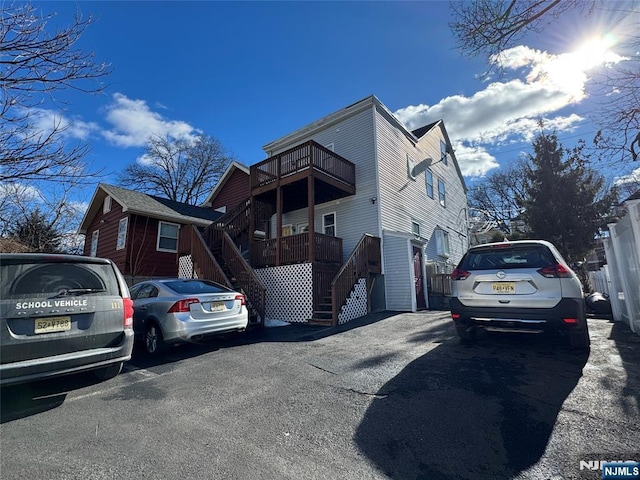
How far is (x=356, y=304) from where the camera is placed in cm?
1034

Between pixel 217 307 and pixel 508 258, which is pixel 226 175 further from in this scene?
pixel 508 258

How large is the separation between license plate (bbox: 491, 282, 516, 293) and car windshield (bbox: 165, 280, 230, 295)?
5.11 metres

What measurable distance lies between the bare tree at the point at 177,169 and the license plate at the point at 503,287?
34.1 m

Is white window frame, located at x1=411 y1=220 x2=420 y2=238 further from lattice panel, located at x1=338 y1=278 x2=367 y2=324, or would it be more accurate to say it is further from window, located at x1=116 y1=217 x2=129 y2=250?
window, located at x1=116 y1=217 x2=129 y2=250

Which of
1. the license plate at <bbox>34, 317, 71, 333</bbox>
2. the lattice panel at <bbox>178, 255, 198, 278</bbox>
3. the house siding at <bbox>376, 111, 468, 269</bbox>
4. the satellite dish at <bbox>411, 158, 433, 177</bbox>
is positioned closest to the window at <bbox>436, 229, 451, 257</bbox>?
the house siding at <bbox>376, 111, 468, 269</bbox>

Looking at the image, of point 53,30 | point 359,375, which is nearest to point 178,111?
point 53,30

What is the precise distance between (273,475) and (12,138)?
5.11m

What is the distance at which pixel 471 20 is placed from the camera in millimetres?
6414

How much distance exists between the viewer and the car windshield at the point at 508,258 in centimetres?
469

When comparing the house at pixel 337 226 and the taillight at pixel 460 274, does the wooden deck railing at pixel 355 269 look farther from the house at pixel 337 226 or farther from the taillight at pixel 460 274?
the taillight at pixel 460 274

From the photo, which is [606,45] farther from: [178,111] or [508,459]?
[178,111]

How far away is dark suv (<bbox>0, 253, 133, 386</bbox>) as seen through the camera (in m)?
2.99

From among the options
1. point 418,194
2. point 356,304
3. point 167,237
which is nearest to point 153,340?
point 356,304

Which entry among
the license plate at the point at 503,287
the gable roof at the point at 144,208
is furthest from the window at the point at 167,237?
the license plate at the point at 503,287
